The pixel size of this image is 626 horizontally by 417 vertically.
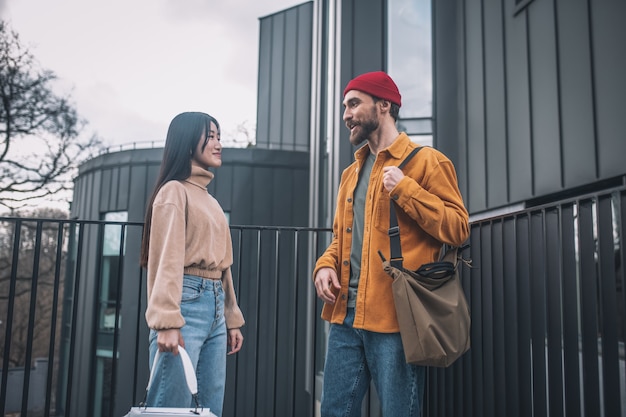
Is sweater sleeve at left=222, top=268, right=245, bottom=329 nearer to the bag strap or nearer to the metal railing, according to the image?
the metal railing

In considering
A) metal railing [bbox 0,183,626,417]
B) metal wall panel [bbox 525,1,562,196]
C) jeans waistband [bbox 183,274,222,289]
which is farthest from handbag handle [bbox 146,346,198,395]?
metal wall panel [bbox 525,1,562,196]

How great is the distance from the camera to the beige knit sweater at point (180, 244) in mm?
2100

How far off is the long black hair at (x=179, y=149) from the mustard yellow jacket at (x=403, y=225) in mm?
777

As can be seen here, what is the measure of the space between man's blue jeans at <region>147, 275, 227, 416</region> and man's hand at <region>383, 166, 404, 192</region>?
3.00ft

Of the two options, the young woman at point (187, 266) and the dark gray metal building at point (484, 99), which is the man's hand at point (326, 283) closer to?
the young woman at point (187, 266)

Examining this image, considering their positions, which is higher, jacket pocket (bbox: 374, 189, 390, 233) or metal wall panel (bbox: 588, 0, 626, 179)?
metal wall panel (bbox: 588, 0, 626, 179)

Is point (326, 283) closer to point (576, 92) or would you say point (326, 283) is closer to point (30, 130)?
point (576, 92)

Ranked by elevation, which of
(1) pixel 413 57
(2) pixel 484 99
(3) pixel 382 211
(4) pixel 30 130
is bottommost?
(3) pixel 382 211

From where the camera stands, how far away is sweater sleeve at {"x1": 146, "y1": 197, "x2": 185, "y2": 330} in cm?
208

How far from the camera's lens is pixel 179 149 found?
2463 mm

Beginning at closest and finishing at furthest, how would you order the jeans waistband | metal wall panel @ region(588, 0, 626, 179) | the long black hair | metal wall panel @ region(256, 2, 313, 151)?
the jeans waistband → the long black hair → metal wall panel @ region(588, 0, 626, 179) → metal wall panel @ region(256, 2, 313, 151)

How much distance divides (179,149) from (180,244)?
496mm


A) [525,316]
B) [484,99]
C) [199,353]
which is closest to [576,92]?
[484,99]

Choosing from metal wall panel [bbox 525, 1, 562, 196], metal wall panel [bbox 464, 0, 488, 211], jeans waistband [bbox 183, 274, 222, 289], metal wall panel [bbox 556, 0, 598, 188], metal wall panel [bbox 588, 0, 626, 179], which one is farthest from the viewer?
metal wall panel [bbox 464, 0, 488, 211]
